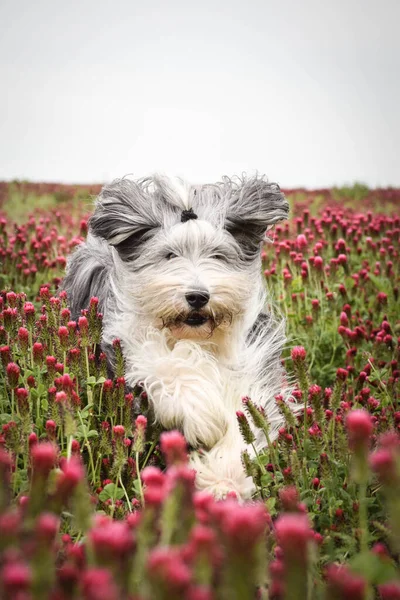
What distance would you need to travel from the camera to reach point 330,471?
272 centimetres

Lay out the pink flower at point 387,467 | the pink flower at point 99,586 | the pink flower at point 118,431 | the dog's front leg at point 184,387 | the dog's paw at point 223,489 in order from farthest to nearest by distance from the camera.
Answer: the dog's front leg at point 184,387, the dog's paw at point 223,489, the pink flower at point 118,431, the pink flower at point 387,467, the pink flower at point 99,586

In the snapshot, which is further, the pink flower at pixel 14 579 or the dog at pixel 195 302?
the dog at pixel 195 302

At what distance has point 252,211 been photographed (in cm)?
392

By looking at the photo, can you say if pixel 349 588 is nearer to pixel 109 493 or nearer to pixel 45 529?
pixel 45 529

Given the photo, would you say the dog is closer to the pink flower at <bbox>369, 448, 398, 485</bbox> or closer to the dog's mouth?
the dog's mouth

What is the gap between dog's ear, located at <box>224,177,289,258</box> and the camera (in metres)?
3.89

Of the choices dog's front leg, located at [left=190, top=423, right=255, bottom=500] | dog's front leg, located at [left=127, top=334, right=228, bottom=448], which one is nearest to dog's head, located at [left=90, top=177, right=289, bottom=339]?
dog's front leg, located at [left=127, top=334, right=228, bottom=448]

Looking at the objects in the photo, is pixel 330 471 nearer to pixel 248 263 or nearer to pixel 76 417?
pixel 76 417

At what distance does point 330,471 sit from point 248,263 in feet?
5.52

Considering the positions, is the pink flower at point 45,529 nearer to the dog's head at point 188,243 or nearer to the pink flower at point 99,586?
the pink flower at point 99,586

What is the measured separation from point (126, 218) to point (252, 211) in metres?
0.83

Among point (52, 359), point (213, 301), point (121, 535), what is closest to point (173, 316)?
point (213, 301)

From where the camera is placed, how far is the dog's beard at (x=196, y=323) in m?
3.53

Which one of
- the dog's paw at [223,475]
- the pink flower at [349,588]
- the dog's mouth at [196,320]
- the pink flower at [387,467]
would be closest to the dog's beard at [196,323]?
the dog's mouth at [196,320]
